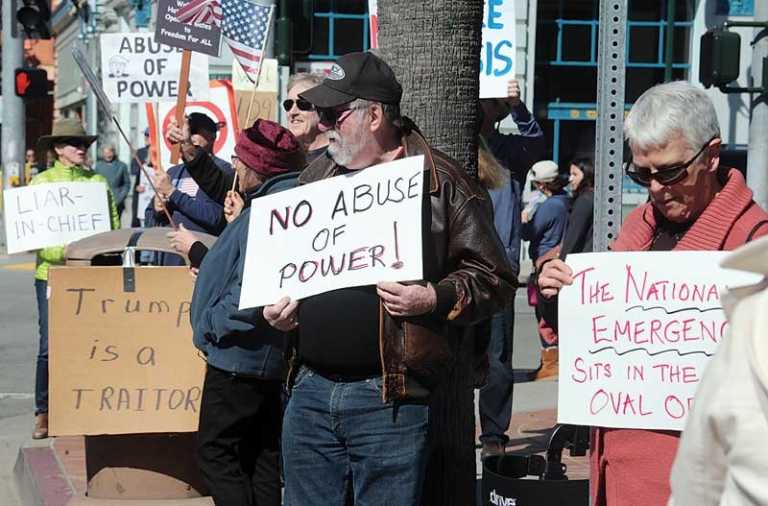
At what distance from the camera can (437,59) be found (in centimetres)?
461

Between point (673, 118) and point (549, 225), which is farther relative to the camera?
point (549, 225)

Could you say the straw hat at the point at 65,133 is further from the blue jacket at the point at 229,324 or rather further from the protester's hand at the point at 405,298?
the protester's hand at the point at 405,298

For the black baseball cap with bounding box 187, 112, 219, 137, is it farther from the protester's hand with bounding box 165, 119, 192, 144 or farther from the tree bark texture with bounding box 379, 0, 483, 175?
the tree bark texture with bounding box 379, 0, 483, 175

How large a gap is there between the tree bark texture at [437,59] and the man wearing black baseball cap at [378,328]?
40.0 inches

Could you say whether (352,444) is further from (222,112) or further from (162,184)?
(222,112)

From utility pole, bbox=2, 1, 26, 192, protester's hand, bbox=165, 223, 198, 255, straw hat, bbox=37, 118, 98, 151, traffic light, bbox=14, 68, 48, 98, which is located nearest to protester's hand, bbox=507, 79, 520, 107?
protester's hand, bbox=165, 223, 198, 255

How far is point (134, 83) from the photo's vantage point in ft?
28.5

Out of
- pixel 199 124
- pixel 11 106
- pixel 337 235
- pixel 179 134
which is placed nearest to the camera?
pixel 337 235

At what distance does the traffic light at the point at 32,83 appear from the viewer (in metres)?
19.9

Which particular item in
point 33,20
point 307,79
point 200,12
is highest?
point 33,20

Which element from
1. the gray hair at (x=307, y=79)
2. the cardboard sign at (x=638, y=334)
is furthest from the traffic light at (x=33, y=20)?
the cardboard sign at (x=638, y=334)

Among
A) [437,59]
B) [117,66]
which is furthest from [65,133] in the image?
[437,59]

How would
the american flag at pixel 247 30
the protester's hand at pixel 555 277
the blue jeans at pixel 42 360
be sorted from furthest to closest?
1. the american flag at pixel 247 30
2. the blue jeans at pixel 42 360
3. the protester's hand at pixel 555 277

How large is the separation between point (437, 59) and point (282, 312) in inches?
57.2
